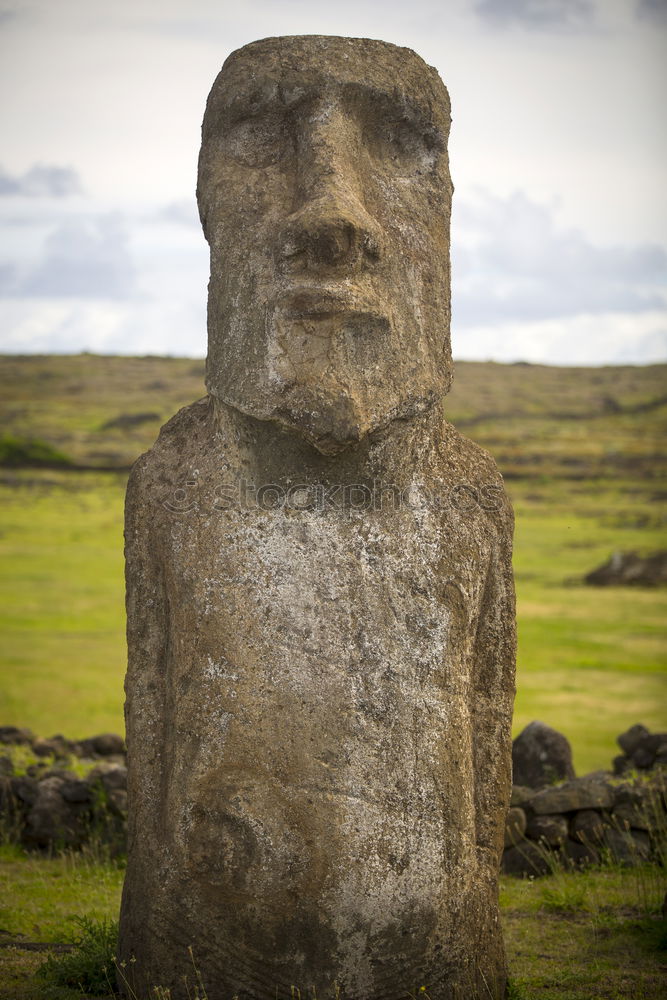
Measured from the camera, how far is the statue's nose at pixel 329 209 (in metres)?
4.22

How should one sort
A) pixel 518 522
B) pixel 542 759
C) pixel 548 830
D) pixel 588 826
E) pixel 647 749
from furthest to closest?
pixel 518 522
pixel 647 749
pixel 542 759
pixel 588 826
pixel 548 830

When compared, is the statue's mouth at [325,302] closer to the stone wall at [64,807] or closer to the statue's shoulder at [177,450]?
the statue's shoulder at [177,450]

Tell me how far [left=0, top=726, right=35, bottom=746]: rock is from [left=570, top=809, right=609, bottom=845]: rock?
16.7ft

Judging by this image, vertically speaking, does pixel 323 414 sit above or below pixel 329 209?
below

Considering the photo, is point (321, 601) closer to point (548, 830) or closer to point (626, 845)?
point (548, 830)

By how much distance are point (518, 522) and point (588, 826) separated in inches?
1078

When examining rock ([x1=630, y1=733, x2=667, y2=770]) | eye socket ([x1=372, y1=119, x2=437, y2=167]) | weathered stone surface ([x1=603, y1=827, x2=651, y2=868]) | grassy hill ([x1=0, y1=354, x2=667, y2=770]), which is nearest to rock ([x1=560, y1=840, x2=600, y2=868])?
weathered stone surface ([x1=603, y1=827, x2=651, y2=868])

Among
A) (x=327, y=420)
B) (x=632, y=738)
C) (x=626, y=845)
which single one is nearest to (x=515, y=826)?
(x=626, y=845)

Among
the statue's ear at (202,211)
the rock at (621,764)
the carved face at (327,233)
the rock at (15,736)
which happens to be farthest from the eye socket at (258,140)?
the rock at (15,736)

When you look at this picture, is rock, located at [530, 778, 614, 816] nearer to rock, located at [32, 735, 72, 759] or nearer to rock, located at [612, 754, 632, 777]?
rock, located at [612, 754, 632, 777]

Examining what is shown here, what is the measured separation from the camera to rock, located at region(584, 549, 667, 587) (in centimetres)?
2484

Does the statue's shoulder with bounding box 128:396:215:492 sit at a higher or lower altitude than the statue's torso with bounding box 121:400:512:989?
higher

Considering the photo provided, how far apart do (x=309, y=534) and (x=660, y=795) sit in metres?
4.81

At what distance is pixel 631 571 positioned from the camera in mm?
25141
